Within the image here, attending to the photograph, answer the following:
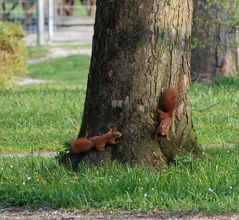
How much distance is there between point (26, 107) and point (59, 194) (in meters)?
6.00

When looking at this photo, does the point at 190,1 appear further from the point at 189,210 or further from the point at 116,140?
the point at 189,210

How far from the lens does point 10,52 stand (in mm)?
17656

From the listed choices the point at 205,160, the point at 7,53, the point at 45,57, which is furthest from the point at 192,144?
the point at 45,57

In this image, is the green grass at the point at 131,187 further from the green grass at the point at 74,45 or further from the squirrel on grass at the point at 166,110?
the green grass at the point at 74,45

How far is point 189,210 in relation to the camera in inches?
285

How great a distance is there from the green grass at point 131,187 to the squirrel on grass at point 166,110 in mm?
308

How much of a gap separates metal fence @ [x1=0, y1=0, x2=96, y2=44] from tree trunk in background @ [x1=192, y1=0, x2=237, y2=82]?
44.5 feet

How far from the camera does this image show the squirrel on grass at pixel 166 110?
27.1 feet

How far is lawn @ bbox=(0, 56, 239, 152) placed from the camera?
11305 mm

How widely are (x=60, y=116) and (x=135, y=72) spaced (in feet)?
15.4

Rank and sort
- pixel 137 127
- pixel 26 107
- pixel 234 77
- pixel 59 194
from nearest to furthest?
1. pixel 59 194
2. pixel 137 127
3. pixel 26 107
4. pixel 234 77

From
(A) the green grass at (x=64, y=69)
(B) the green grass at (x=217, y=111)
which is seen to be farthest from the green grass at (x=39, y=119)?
(A) the green grass at (x=64, y=69)

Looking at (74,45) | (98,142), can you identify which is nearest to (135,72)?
(98,142)

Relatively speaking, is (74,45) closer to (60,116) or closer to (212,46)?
(212,46)
